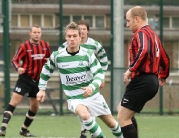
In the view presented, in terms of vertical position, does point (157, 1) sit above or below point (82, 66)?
above

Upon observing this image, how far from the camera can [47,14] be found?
15570 millimetres

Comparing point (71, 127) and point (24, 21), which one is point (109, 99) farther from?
point (71, 127)

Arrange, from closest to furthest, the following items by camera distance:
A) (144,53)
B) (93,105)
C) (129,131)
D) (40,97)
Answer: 1. (144,53)
2. (129,131)
3. (40,97)
4. (93,105)

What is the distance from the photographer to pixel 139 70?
7.49 meters

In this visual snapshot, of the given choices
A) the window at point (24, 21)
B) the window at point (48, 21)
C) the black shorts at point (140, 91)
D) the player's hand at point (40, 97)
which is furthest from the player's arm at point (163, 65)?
the window at point (24, 21)

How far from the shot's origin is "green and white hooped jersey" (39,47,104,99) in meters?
8.05

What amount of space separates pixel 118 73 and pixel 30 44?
4.80 meters

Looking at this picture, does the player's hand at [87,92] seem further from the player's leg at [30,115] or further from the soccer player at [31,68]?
the soccer player at [31,68]

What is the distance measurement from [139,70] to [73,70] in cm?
98

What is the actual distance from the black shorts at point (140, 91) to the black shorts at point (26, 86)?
3.65 metres

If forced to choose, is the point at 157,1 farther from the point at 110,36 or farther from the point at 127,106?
the point at 127,106

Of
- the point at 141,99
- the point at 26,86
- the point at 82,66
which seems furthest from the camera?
the point at 26,86

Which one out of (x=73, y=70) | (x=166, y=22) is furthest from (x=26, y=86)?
(x=166, y=22)

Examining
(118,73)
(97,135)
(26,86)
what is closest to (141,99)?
(97,135)
